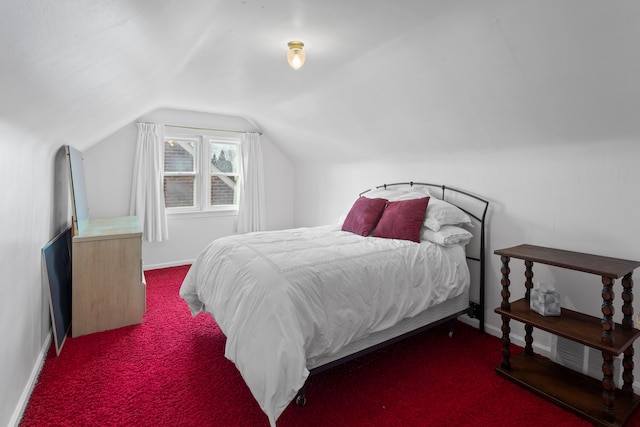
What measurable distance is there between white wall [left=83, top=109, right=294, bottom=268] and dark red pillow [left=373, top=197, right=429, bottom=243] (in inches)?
113

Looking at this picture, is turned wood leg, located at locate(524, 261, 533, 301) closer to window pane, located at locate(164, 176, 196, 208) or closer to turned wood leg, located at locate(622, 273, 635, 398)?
turned wood leg, located at locate(622, 273, 635, 398)

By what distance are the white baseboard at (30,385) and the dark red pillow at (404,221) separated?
2505 mm

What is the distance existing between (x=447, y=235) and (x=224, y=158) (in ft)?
11.8

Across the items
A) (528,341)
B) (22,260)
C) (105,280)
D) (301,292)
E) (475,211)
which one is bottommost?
(528,341)

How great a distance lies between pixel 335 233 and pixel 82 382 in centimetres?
209

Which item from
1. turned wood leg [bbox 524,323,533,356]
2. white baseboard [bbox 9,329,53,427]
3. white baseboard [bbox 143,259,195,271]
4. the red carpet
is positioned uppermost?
white baseboard [bbox 143,259,195,271]

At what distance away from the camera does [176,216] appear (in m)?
4.62

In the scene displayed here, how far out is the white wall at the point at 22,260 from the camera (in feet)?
5.06

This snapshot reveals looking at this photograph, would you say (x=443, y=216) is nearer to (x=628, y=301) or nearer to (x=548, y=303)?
(x=548, y=303)

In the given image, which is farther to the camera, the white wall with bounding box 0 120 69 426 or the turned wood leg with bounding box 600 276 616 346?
the turned wood leg with bounding box 600 276 616 346

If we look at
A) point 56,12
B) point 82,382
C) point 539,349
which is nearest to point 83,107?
point 56,12

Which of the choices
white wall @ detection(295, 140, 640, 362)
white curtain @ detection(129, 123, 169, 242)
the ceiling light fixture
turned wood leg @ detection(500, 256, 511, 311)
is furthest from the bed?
white curtain @ detection(129, 123, 169, 242)

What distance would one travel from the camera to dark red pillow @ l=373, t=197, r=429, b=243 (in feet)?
8.87

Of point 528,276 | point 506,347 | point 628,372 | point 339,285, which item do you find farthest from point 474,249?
point 339,285
